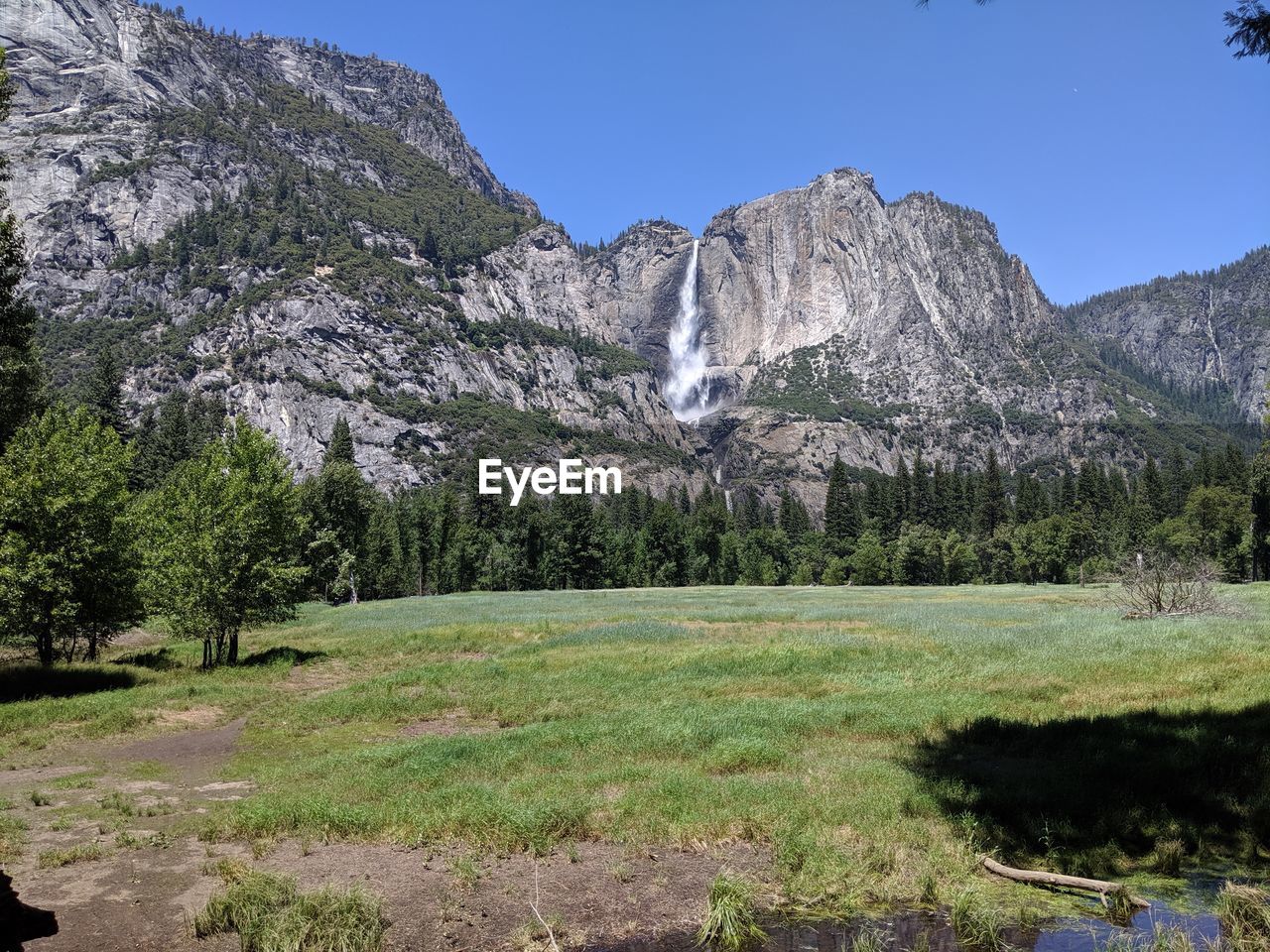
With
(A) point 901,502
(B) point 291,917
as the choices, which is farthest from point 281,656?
(A) point 901,502

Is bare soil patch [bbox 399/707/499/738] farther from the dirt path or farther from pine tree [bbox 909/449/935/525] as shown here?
pine tree [bbox 909/449/935/525]

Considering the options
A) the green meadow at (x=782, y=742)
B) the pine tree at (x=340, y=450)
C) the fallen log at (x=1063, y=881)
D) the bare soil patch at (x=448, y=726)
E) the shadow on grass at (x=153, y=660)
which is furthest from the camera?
the pine tree at (x=340, y=450)

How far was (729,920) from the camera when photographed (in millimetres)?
9586

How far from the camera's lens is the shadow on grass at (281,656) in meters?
35.1

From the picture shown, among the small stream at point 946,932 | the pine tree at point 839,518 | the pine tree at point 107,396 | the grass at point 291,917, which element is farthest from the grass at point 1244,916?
the pine tree at point 839,518

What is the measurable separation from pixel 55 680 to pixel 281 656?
31.4ft

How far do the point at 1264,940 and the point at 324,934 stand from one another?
11.1 m

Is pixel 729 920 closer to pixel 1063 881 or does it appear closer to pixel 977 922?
pixel 977 922

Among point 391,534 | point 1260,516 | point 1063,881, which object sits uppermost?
point 1260,516

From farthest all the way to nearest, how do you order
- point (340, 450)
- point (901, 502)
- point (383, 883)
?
point (901, 502) → point (340, 450) → point (383, 883)

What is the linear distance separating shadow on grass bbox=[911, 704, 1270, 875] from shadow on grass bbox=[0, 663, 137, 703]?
28.9 metres

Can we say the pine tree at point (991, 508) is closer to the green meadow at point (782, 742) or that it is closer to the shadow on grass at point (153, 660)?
the green meadow at point (782, 742)

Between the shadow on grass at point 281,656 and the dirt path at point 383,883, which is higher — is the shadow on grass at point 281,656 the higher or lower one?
the lower one

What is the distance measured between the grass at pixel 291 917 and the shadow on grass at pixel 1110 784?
9.44 metres
